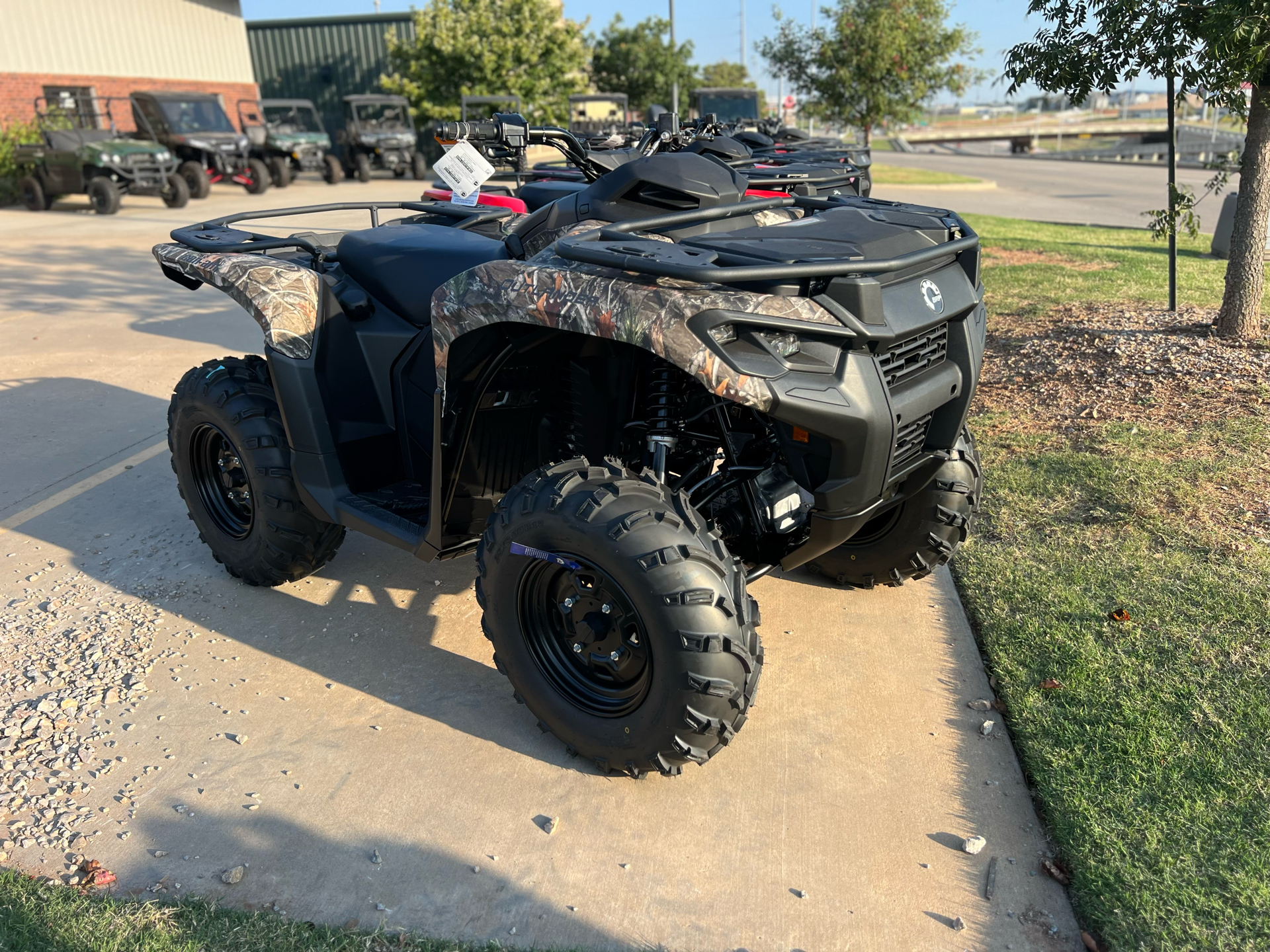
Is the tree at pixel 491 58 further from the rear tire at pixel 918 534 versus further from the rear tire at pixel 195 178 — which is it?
the rear tire at pixel 918 534

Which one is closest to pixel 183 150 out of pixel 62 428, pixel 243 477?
pixel 62 428

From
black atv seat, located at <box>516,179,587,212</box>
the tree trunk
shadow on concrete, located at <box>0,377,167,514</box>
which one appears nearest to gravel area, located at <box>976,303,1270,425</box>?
the tree trunk

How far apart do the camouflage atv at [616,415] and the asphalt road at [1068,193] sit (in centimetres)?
1009

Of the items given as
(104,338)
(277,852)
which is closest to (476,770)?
(277,852)

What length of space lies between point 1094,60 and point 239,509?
5.75 meters

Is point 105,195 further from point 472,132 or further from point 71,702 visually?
point 472,132

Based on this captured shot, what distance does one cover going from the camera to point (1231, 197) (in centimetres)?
1129

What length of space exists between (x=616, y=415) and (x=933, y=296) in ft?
3.34

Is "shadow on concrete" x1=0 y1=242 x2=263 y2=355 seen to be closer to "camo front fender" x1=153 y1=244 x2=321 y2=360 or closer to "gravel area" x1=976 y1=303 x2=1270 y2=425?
"camo front fender" x1=153 y1=244 x2=321 y2=360

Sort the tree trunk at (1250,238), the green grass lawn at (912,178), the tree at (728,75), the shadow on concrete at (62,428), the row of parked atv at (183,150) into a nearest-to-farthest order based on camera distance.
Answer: the shadow on concrete at (62,428) → the tree trunk at (1250,238) → the row of parked atv at (183,150) → the green grass lawn at (912,178) → the tree at (728,75)

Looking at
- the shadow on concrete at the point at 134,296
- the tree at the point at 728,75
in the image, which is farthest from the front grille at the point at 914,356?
the tree at the point at 728,75

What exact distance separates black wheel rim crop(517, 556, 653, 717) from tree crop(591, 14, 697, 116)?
3488 cm

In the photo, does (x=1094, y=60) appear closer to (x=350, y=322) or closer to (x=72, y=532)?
(x=350, y=322)

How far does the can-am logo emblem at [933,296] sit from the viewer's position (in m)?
2.61
